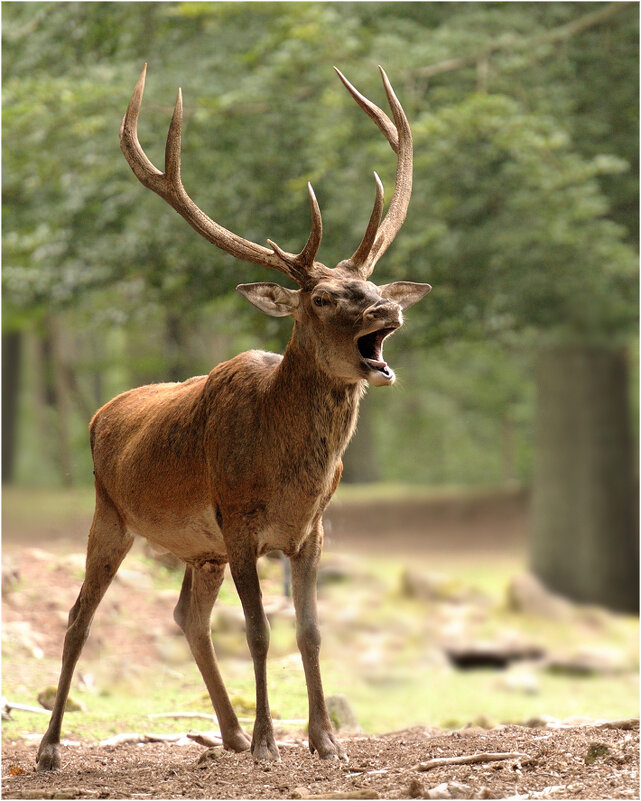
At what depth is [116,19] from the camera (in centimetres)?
1338

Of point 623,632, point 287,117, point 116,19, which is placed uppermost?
point 116,19

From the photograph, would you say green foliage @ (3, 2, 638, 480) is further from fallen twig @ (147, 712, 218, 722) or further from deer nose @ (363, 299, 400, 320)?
deer nose @ (363, 299, 400, 320)

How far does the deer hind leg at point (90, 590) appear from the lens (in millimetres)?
6027

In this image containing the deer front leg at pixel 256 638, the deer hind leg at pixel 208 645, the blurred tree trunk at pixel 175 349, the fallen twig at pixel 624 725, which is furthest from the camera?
the blurred tree trunk at pixel 175 349

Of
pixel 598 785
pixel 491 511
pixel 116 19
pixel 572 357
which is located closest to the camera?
pixel 598 785

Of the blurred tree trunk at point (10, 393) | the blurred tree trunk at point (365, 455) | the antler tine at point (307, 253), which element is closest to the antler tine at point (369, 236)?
the antler tine at point (307, 253)

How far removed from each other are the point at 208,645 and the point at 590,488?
9.33 metres

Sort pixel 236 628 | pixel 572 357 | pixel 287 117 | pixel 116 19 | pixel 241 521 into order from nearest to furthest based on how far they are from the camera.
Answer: pixel 241 521, pixel 236 628, pixel 287 117, pixel 116 19, pixel 572 357

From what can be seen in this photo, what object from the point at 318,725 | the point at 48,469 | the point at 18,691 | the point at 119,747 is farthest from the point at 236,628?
the point at 48,469

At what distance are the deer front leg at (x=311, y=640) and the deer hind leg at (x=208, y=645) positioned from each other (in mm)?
626

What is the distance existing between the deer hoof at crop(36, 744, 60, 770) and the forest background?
246 inches

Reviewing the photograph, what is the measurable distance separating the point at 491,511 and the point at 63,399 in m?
8.29

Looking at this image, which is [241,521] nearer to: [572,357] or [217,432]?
[217,432]

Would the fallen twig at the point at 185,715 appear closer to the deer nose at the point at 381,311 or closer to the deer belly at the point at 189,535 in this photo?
the deer belly at the point at 189,535
